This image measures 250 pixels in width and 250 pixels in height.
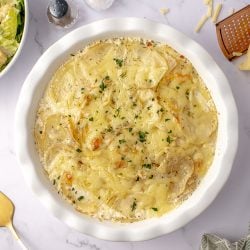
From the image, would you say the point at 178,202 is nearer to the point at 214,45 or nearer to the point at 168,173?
the point at 168,173

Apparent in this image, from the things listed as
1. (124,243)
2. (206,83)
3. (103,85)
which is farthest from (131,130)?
(124,243)

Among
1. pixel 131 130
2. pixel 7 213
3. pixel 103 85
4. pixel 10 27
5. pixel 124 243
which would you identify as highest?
pixel 10 27

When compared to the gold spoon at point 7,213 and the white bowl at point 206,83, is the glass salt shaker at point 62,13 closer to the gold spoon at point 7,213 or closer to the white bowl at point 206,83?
the white bowl at point 206,83

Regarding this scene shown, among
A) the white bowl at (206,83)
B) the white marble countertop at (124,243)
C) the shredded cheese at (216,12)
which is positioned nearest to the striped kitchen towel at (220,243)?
the white marble countertop at (124,243)

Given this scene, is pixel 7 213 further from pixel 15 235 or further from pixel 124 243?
pixel 124 243

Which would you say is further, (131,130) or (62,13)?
(62,13)

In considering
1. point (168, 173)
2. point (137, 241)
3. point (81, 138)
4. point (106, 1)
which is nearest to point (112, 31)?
point (106, 1)
